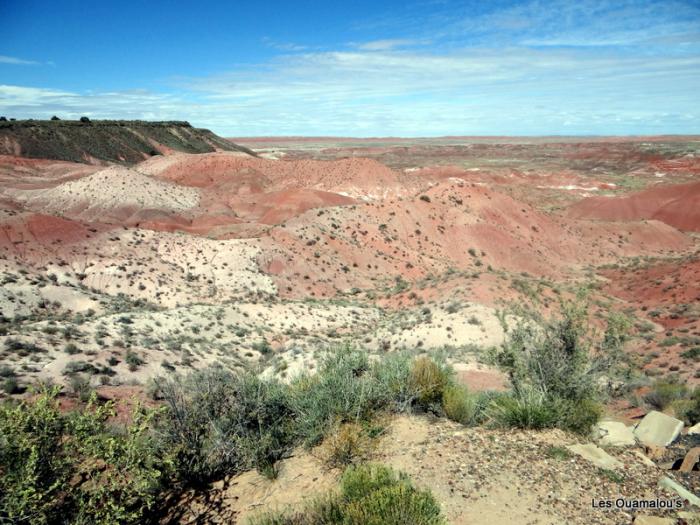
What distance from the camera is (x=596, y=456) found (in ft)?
19.6

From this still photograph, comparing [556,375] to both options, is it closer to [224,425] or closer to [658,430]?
[658,430]

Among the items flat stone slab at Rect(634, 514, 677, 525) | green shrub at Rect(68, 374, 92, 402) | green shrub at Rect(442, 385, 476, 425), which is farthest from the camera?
green shrub at Rect(68, 374, 92, 402)

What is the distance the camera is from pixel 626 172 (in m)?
92.8

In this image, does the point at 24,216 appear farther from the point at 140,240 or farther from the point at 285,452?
the point at 285,452

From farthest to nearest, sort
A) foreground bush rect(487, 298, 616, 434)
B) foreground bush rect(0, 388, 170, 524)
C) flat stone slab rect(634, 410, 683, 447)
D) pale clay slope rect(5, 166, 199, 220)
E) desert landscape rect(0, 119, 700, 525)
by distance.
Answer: pale clay slope rect(5, 166, 199, 220)
flat stone slab rect(634, 410, 683, 447)
foreground bush rect(487, 298, 616, 434)
desert landscape rect(0, 119, 700, 525)
foreground bush rect(0, 388, 170, 524)

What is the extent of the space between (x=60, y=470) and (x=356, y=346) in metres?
13.5

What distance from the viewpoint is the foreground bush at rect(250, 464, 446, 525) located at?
4.08m

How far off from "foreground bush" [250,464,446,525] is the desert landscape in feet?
0.15

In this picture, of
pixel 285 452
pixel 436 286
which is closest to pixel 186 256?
pixel 436 286

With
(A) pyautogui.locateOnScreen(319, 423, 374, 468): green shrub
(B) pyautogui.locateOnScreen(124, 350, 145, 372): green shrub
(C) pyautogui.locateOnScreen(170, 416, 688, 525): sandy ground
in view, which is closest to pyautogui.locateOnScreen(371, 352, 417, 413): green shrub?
(C) pyautogui.locateOnScreen(170, 416, 688, 525): sandy ground

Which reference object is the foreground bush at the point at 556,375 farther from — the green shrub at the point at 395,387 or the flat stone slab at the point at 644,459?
the green shrub at the point at 395,387

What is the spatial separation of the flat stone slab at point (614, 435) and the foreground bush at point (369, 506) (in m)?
3.60

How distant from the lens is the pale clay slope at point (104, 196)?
42125 millimetres

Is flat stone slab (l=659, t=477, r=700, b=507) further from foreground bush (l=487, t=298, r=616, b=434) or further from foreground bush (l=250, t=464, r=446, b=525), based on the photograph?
foreground bush (l=250, t=464, r=446, b=525)
